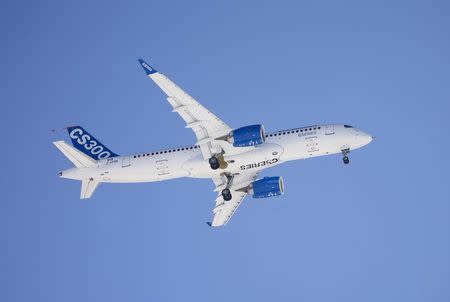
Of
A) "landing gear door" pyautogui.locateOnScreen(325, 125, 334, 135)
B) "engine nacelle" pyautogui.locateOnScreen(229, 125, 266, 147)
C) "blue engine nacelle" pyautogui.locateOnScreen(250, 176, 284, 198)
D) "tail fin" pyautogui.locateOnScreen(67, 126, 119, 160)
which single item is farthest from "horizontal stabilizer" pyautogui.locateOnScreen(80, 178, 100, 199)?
"landing gear door" pyautogui.locateOnScreen(325, 125, 334, 135)

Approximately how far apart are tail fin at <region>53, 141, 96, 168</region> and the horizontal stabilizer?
172cm

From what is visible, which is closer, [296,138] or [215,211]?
[296,138]

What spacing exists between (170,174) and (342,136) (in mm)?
18221

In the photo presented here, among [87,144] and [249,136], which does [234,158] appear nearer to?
[249,136]

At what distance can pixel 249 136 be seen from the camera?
8544cm

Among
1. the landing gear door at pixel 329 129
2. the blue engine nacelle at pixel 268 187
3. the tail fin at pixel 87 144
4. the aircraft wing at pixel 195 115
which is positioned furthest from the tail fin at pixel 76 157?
the landing gear door at pixel 329 129

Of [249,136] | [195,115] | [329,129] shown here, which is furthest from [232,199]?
[195,115]

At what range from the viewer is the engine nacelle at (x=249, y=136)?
280 feet

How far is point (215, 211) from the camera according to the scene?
3895 inches

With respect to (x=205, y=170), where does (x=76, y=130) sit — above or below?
above

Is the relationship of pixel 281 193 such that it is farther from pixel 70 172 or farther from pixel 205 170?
pixel 70 172

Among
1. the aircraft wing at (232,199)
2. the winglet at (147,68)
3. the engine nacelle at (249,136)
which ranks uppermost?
the winglet at (147,68)

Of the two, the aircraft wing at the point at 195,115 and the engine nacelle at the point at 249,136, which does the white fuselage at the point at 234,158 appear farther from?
the engine nacelle at the point at 249,136

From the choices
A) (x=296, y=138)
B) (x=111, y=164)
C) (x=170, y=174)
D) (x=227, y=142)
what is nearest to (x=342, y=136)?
(x=296, y=138)
